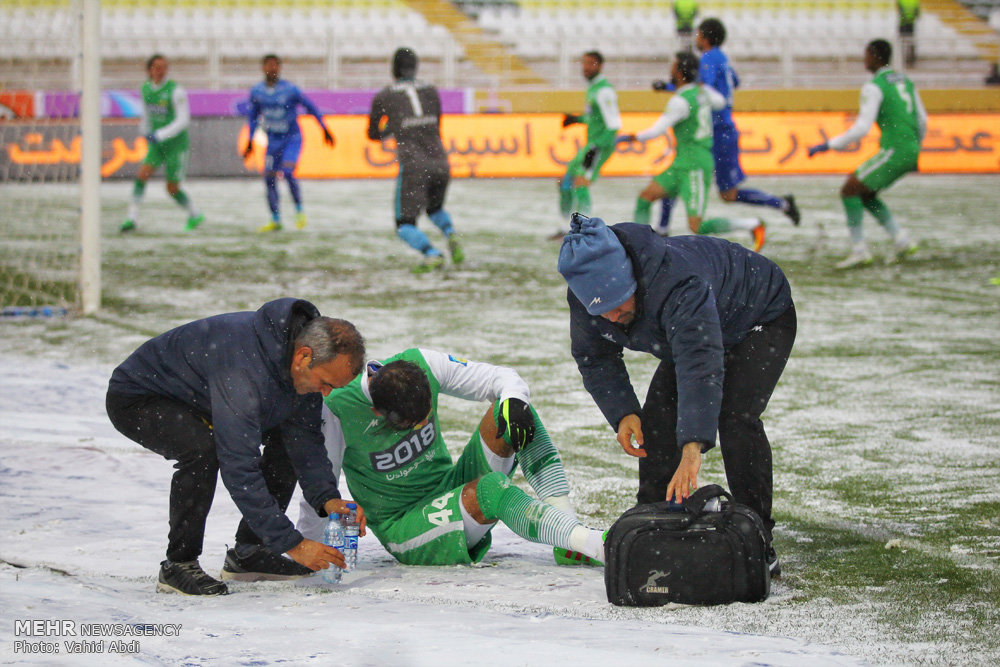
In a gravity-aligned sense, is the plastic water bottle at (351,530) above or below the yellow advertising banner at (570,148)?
below

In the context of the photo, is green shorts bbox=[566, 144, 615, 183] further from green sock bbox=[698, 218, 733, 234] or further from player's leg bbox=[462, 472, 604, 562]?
player's leg bbox=[462, 472, 604, 562]

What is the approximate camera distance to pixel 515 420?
3.82 metres

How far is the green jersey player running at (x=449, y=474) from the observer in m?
3.86

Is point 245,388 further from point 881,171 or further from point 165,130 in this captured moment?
point 165,130

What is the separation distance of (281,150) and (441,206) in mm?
3470

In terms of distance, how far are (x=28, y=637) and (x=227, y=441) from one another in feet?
2.44

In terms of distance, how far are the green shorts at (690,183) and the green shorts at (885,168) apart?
54.7 inches

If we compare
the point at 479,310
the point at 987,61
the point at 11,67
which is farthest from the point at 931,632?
the point at 987,61

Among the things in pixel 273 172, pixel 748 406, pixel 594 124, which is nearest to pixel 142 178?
pixel 273 172

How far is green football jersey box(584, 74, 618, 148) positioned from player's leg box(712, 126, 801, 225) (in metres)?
1.06

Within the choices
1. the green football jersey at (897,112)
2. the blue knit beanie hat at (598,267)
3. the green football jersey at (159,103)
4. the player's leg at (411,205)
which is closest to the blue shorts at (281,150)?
the green football jersey at (159,103)

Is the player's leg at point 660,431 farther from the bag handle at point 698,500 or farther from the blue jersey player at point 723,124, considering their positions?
the blue jersey player at point 723,124

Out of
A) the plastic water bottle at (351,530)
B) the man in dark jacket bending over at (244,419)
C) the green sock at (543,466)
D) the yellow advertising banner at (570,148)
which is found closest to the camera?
the man in dark jacket bending over at (244,419)

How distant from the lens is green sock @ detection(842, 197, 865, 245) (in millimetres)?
10594
